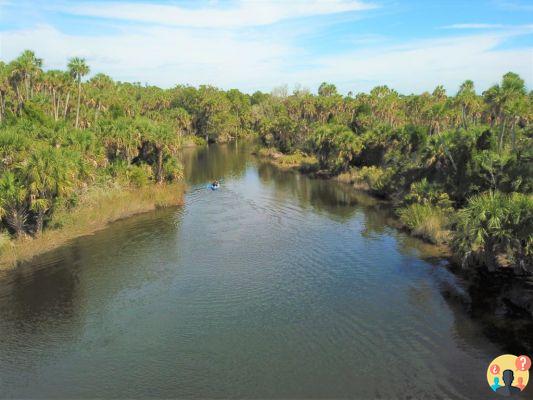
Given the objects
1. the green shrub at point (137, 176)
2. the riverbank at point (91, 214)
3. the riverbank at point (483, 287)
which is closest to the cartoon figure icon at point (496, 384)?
the riverbank at point (483, 287)

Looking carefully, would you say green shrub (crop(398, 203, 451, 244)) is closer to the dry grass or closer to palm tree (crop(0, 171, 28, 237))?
palm tree (crop(0, 171, 28, 237))

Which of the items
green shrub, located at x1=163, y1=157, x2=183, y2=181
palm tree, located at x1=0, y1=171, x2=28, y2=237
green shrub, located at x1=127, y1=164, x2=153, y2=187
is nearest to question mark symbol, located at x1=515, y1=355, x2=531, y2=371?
palm tree, located at x1=0, y1=171, x2=28, y2=237

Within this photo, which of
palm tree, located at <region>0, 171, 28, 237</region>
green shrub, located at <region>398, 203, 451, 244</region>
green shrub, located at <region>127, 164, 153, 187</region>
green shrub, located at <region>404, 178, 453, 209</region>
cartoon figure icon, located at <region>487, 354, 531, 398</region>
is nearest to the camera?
cartoon figure icon, located at <region>487, 354, 531, 398</region>

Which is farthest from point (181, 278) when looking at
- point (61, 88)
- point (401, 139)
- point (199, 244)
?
point (61, 88)

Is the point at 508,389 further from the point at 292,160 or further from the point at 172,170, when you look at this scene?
the point at 292,160

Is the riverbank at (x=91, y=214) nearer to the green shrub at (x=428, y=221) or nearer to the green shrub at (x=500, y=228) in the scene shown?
the green shrub at (x=428, y=221)

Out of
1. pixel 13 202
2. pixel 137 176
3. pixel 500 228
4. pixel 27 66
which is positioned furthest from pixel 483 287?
pixel 27 66
